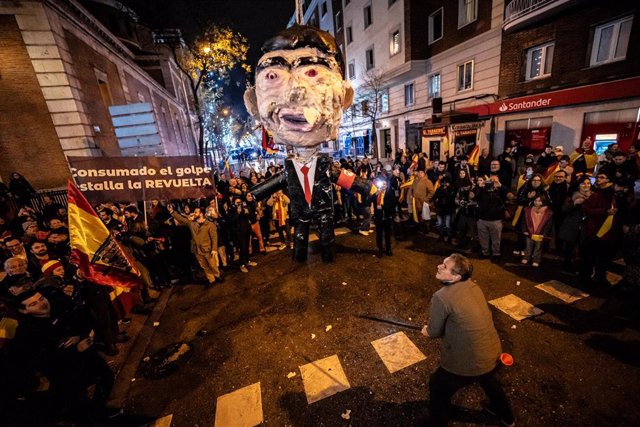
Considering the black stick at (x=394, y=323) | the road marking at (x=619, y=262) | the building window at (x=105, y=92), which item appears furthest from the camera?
the building window at (x=105, y=92)

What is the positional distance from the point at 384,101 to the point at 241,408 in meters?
23.5

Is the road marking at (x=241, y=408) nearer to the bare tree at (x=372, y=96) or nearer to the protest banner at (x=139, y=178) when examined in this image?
the protest banner at (x=139, y=178)

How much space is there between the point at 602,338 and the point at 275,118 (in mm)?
5293

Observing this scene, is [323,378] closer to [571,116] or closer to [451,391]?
[451,391]

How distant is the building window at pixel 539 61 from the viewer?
1179 cm

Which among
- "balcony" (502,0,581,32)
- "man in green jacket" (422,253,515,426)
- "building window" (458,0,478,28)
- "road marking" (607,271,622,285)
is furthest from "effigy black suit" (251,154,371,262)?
"building window" (458,0,478,28)

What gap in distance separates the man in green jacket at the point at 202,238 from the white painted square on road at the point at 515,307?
5338mm

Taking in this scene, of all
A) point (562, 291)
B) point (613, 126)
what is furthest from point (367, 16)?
point (562, 291)

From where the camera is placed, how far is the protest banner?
198 inches

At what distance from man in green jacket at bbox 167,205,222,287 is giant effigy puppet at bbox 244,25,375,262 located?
7.54ft

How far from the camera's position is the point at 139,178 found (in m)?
5.28

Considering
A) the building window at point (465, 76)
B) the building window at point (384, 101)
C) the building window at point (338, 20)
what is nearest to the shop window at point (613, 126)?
the building window at point (465, 76)

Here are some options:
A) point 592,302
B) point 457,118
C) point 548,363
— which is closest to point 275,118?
point 548,363

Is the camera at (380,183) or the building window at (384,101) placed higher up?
the building window at (384,101)
